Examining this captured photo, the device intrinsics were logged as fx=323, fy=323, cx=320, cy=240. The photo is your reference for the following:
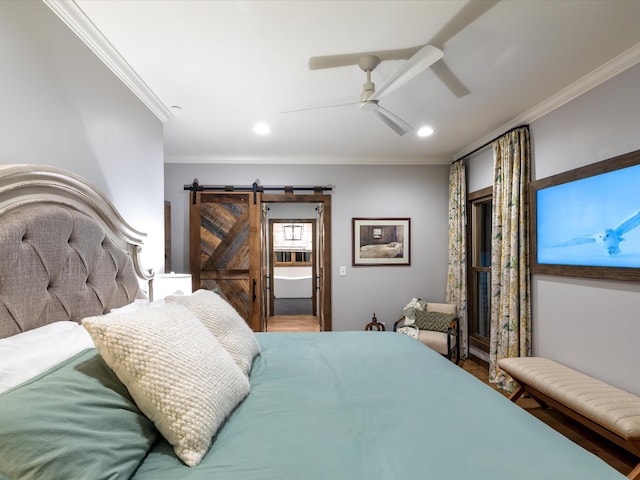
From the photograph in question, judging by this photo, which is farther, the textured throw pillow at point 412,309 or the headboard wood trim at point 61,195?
the textured throw pillow at point 412,309

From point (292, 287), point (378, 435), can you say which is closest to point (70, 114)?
point (378, 435)

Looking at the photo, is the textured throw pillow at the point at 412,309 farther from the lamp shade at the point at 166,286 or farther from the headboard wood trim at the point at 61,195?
the headboard wood trim at the point at 61,195

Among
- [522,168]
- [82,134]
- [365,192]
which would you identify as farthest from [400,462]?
[365,192]

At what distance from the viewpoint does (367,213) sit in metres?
4.49

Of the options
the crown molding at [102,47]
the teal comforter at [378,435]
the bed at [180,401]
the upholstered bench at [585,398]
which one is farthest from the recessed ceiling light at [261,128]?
the upholstered bench at [585,398]

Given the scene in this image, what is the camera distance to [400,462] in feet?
3.01

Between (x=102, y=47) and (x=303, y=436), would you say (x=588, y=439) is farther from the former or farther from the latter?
(x=102, y=47)

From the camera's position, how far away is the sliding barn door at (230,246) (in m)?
4.28

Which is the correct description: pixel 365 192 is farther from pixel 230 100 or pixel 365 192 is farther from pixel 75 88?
pixel 75 88

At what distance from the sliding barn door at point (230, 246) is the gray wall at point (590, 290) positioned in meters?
3.16

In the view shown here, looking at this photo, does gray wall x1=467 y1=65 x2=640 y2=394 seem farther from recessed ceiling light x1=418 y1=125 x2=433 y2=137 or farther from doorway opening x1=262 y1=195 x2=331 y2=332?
doorway opening x1=262 y1=195 x2=331 y2=332

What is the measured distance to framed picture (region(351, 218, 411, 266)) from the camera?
14.6ft

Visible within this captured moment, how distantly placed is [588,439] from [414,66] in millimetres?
2872

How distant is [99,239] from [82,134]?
1.98 feet
